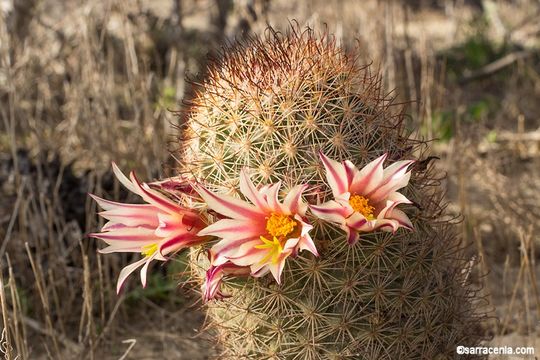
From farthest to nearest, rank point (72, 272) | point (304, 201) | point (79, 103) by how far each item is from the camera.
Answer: point (79, 103) < point (72, 272) < point (304, 201)

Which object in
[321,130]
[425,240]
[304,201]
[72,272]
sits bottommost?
[72,272]

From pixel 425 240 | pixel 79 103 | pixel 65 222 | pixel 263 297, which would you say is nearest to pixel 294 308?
pixel 263 297

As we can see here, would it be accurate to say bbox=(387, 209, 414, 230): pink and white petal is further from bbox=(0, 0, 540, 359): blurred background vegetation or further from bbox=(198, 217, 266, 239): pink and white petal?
bbox=(0, 0, 540, 359): blurred background vegetation

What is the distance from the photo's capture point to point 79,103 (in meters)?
3.75

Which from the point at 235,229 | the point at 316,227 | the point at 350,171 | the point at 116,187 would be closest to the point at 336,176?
the point at 350,171

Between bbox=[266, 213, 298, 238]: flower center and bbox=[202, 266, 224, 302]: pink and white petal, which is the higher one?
bbox=[266, 213, 298, 238]: flower center

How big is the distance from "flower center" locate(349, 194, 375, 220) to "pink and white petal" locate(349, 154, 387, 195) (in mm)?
16

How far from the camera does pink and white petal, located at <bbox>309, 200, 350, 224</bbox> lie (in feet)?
5.44

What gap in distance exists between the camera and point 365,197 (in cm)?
174

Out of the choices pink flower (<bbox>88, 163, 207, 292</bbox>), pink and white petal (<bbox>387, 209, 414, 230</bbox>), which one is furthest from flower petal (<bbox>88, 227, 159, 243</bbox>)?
pink and white petal (<bbox>387, 209, 414, 230</bbox>)

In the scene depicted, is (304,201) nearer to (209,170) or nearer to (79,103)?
(209,170)

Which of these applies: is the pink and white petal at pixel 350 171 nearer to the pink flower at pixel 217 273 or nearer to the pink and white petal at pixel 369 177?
the pink and white petal at pixel 369 177

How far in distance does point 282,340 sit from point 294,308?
89 mm

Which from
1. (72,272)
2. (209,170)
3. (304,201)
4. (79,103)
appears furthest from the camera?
(79,103)
